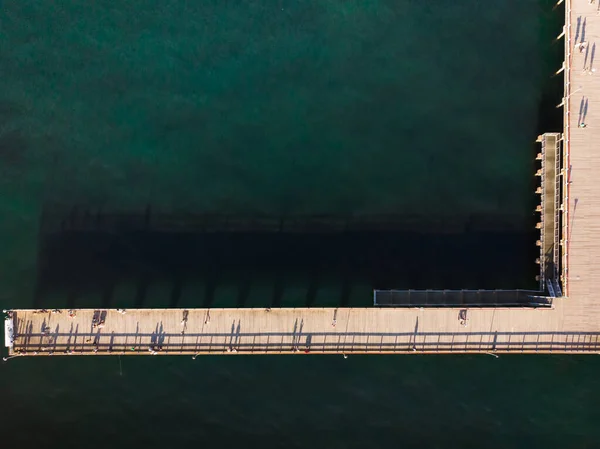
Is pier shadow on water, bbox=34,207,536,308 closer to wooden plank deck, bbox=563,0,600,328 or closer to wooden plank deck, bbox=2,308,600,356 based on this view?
wooden plank deck, bbox=2,308,600,356

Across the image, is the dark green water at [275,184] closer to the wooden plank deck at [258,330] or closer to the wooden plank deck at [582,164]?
the wooden plank deck at [258,330]

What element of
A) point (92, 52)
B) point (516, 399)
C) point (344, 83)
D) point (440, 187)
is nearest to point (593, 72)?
point (440, 187)

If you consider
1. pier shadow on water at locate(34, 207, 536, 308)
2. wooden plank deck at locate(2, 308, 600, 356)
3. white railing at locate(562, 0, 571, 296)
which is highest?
white railing at locate(562, 0, 571, 296)

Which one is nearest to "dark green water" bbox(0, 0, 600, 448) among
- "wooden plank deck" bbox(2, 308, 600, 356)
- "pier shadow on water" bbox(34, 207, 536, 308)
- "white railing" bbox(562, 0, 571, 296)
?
"pier shadow on water" bbox(34, 207, 536, 308)

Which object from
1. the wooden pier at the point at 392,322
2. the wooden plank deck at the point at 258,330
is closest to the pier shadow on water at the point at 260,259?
the wooden plank deck at the point at 258,330

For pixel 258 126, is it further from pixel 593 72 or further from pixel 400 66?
pixel 593 72

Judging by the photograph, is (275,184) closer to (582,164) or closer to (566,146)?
(566,146)
